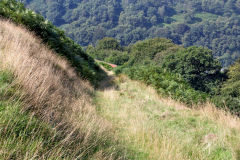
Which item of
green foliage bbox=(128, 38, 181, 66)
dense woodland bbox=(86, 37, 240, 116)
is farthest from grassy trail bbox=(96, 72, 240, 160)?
green foliage bbox=(128, 38, 181, 66)

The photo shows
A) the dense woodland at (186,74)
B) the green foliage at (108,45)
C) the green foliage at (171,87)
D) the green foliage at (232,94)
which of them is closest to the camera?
the green foliage at (171,87)

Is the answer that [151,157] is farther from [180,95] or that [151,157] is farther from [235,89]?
[235,89]

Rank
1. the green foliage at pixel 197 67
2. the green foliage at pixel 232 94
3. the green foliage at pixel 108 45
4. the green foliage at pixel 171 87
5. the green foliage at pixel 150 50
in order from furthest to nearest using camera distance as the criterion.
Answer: the green foliage at pixel 108 45
the green foliage at pixel 150 50
the green foliage at pixel 197 67
the green foliage at pixel 232 94
the green foliage at pixel 171 87

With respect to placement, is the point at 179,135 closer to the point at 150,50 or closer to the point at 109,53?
the point at 150,50

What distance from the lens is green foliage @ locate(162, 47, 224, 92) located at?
3062cm

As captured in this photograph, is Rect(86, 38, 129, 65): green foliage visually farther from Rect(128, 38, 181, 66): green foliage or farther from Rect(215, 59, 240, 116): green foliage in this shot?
Rect(215, 59, 240, 116): green foliage

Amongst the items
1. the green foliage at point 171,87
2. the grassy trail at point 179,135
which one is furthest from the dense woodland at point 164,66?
the grassy trail at point 179,135

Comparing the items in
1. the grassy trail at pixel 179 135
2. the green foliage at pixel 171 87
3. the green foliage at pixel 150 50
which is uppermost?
the grassy trail at pixel 179 135

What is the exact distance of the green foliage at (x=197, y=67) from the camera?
3062cm

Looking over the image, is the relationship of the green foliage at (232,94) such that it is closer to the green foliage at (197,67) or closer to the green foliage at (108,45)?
the green foliage at (197,67)

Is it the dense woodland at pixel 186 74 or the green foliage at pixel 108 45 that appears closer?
the dense woodland at pixel 186 74

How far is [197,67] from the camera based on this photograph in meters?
31.4

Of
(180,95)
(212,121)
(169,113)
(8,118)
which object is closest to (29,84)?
(8,118)

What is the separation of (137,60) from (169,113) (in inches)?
2002
